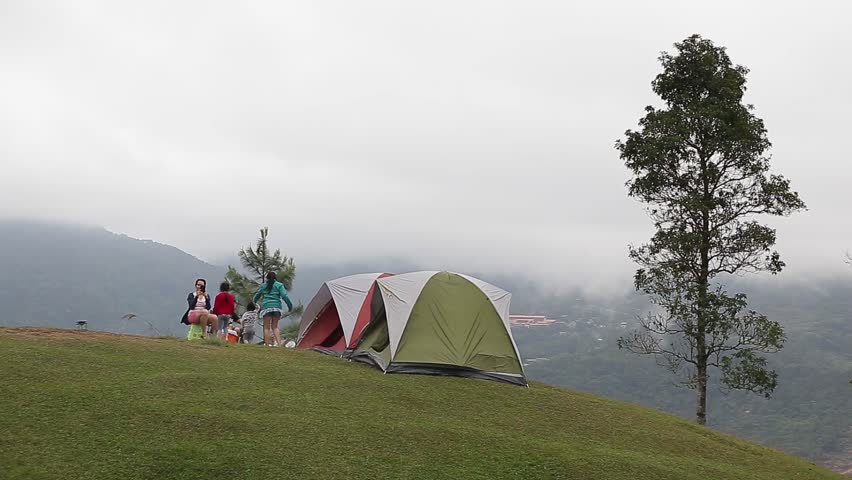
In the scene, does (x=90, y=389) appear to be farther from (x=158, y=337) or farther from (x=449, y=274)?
(x=449, y=274)

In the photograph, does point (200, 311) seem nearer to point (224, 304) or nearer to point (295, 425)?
point (224, 304)

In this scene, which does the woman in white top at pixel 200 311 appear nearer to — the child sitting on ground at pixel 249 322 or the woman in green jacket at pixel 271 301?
the woman in green jacket at pixel 271 301

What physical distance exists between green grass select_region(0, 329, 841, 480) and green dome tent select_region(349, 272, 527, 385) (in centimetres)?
66

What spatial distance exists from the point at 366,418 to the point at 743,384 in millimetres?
15144

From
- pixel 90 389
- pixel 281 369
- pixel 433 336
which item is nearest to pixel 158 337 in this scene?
pixel 281 369

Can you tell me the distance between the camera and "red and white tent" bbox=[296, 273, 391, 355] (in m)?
20.2

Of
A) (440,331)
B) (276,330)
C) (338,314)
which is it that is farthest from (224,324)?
(440,331)

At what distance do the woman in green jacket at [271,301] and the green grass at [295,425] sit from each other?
3.49m

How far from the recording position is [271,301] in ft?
68.2

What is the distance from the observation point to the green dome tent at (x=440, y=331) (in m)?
17.0

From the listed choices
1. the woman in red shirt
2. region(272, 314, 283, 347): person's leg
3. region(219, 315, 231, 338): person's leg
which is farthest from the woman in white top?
region(272, 314, 283, 347): person's leg

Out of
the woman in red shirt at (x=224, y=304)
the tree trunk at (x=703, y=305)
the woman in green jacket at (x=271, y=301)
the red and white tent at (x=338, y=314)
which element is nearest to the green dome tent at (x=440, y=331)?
the red and white tent at (x=338, y=314)

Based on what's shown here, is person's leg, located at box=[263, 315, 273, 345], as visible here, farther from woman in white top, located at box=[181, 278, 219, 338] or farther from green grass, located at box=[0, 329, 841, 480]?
green grass, located at box=[0, 329, 841, 480]

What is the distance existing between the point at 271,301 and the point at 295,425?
31.7ft
